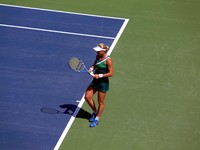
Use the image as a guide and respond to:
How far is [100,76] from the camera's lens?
1372 centimetres

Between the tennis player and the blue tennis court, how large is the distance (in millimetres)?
827

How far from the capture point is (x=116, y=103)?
15.3 m

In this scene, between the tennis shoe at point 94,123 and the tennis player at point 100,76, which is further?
the tennis shoe at point 94,123

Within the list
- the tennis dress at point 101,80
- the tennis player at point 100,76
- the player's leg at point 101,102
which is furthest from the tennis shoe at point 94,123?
the tennis dress at point 101,80

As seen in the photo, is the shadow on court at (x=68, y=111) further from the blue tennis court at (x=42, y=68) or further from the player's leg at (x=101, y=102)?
the player's leg at (x=101, y=102)

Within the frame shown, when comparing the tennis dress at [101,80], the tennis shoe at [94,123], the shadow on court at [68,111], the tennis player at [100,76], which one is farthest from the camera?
the shadow on court at [68,111]

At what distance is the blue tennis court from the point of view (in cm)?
1420

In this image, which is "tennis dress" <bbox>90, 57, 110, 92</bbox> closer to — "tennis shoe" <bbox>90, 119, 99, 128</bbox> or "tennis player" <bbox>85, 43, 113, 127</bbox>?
"tennis player" <bbox>85, 43, 113, 127</bbox>

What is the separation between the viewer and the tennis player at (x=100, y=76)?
13.8m

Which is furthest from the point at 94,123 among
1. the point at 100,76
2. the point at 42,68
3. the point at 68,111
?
the point at 42,68

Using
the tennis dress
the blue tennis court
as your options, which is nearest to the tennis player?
the tennis dress

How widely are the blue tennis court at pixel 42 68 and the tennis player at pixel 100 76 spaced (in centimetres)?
83

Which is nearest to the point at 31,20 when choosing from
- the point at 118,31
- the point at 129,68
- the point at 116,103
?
the point at 118,31

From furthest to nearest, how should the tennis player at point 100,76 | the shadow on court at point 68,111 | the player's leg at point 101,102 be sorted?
1. the shadow on court at point 68,111
2. the player's leg at point 101,102
3. the tennis player at point 100,76
